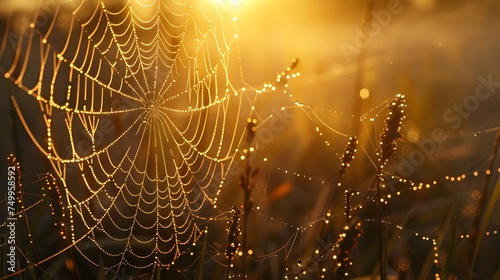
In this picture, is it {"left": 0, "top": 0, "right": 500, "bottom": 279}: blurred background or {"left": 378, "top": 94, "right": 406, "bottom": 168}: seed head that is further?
{"left": 0, "top": 0, "right": 500, "bottom": 279}: blurred background

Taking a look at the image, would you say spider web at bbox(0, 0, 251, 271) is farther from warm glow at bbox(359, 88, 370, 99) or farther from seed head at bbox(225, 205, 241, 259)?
seed head at bbox(225, 205, 241, 259)

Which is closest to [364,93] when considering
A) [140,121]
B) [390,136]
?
[390,136]

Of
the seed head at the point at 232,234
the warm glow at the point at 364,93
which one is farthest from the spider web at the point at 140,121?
the seed head at the point at 232,234

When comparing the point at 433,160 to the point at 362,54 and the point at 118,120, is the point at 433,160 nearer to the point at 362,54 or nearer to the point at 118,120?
the point at 362,54

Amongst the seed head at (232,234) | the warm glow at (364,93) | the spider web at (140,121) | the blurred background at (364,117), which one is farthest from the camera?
the spider web at (140,121)

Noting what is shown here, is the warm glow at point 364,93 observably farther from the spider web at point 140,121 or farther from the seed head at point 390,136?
the seed head at point 390,136

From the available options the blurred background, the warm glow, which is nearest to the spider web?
the blurred background
